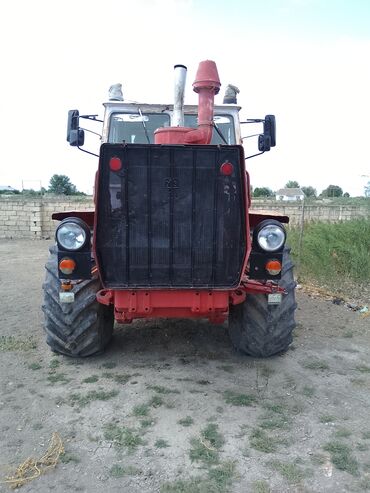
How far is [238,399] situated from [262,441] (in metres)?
0.60

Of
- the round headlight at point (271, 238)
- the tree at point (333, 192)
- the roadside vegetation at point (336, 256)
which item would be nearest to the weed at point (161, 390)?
the round headlight at point (271, 238)

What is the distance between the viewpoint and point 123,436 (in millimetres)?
3148

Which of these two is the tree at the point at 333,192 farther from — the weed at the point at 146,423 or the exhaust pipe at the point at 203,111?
the weed at the point at 146,423

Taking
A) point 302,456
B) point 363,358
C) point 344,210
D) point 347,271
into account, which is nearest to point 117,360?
point 302,456

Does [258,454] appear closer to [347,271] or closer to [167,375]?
[167,375]

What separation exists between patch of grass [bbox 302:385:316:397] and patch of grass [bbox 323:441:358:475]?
74 cm

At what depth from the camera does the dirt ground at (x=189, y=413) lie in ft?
8.98

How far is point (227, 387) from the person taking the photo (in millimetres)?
3922

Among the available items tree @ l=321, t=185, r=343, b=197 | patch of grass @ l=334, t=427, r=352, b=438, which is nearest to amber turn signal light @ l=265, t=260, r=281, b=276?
patch of grass @ l=334, t=427, r=352, b=438

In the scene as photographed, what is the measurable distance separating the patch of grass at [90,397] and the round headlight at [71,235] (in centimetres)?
120

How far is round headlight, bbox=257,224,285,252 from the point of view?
3.92m

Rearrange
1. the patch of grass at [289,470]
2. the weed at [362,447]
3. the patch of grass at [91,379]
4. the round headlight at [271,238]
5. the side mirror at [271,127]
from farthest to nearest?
the side mirror at [271,127], the patch of grass at [91,379], the round headlight at [271,238], the weed at [362,447], the patch of grass at [289,470]

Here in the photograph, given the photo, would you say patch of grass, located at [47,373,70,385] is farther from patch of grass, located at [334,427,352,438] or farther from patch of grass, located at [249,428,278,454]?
patch of grass, located at [334,427,352,438]

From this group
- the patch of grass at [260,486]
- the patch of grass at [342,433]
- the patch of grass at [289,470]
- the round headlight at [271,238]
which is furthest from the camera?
the round headlight at [271,238]
